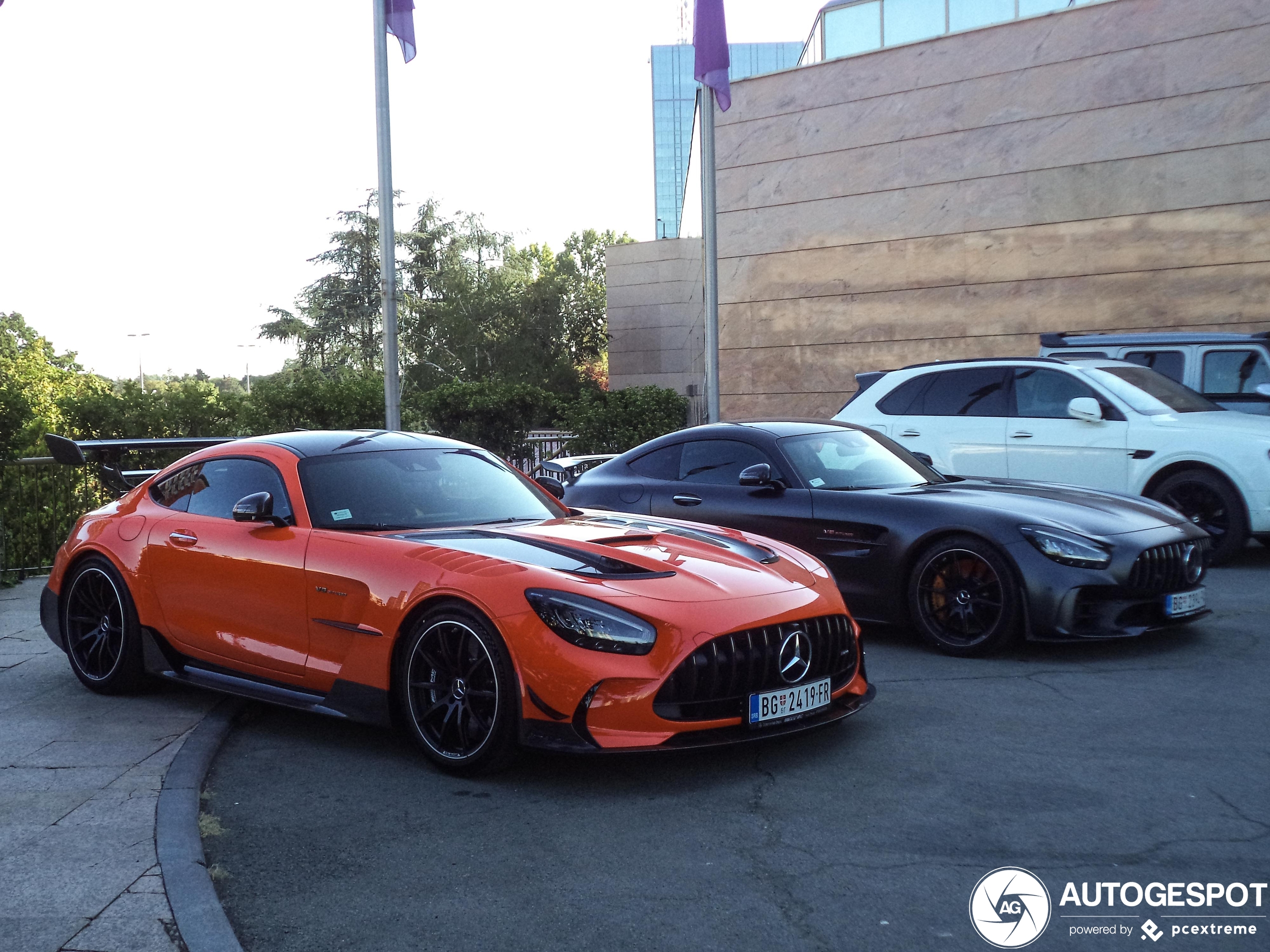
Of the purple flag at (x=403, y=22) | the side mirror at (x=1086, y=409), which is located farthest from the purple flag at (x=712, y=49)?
the side mirror at (x=1086, y=409)

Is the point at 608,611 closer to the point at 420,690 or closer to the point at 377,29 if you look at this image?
the point at 420,690

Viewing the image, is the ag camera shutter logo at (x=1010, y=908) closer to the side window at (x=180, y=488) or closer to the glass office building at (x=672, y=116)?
the side window at (x=180, y=488)

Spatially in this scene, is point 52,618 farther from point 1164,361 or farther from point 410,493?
point 1164,361

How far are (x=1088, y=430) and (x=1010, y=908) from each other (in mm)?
7446

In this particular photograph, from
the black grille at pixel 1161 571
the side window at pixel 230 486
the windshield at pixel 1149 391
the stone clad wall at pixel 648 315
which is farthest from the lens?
the stone clad wall at pixel 648 315

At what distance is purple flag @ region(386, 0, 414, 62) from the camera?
15875mm

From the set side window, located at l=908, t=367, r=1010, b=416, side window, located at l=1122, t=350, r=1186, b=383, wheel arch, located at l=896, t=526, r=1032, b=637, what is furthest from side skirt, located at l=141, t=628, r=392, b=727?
side window, located at l=1122, t=350, r=1186, b=383

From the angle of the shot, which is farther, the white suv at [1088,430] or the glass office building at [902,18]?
the glass office building at [902,18]

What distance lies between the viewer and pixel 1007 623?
21.0ft

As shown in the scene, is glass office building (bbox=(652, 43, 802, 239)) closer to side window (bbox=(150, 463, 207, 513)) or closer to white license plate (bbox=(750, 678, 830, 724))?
side window (bbox=(150, 463, 207, 513))

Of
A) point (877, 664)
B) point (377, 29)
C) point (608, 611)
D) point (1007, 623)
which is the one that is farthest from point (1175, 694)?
point (377, 29)

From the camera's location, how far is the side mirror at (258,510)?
210 inches

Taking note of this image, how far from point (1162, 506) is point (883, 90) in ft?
54.9

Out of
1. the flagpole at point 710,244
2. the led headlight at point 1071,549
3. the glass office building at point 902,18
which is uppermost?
the glass office building at point 902,18
